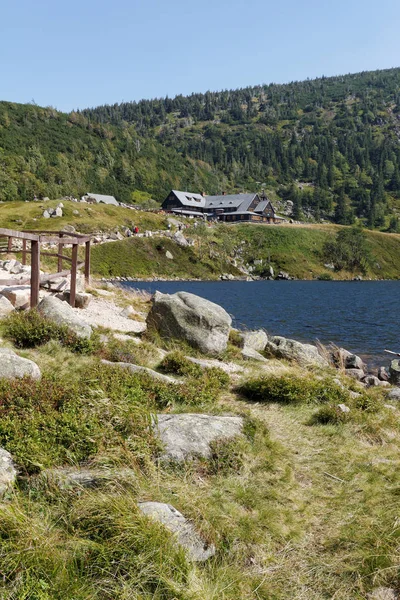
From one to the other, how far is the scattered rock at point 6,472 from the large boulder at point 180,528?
1.99 m

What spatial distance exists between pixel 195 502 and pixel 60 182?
170m

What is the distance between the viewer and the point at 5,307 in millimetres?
16328

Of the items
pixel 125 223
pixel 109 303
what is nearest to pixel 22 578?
pixel 109 303

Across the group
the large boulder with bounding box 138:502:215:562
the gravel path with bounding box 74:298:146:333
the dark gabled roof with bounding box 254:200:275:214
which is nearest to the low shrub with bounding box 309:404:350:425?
the large boulder with bounding box 138:502:215:562

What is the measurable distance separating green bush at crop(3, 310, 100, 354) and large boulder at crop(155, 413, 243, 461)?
19.1ft

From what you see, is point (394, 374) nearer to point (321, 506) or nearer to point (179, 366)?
point (179, 366)

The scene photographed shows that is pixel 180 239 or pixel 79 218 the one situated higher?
pixel 79 218

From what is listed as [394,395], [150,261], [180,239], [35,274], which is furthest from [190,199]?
[394,395]

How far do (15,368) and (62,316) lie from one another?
19.0 ft

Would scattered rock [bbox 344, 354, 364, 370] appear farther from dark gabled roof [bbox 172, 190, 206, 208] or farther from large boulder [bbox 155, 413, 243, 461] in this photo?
dark gabled roof [bbox 172, 190, 206, 208]

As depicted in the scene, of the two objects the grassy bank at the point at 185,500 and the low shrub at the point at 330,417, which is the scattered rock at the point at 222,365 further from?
the low shrub at the point at 330,417

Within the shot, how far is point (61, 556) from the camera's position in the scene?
4855 millimetres

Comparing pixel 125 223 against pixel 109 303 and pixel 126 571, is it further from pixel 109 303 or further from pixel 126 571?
pixel 126 571

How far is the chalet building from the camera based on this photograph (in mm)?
172625
